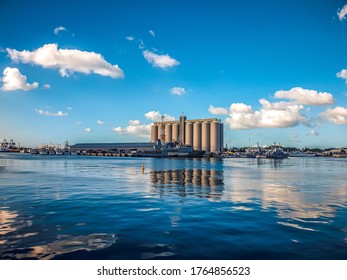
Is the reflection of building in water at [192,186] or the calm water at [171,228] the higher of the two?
the calm water at [171,228]

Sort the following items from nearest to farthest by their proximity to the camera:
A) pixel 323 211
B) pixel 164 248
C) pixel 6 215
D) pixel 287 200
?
pixel 164 248 → pixel 6 215 → pixel 323 211 → pixel 287 200

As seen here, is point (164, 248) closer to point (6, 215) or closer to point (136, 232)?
point (136, 232)

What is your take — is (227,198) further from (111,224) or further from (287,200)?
(111,224)

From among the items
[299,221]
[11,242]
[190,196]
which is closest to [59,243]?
[11,242]

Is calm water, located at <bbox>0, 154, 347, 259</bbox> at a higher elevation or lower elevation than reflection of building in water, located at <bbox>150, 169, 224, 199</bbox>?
higher

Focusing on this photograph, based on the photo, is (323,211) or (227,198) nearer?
(323,211)

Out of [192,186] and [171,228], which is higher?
[171,228]

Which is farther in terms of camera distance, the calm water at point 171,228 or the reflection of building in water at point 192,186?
the reflection of building in water at point 192,186

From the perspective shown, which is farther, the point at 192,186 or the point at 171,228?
the point at 192,186

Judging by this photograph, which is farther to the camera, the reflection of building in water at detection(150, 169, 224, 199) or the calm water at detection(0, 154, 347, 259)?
the reflection of building in water at detection(150, 169, 224, 199)

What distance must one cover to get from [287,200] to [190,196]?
9962 millimetres

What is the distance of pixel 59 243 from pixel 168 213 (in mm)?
9245
